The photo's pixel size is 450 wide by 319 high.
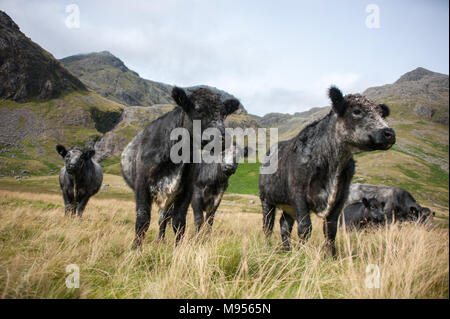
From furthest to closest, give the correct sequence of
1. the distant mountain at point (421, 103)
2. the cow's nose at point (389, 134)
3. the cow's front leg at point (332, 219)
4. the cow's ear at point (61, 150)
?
the distant mountain at point (421, 103)
the cow's ear at point (61, 150)
the cow's front leg at point (332, 219)
the cow's nose at point (389, 134)

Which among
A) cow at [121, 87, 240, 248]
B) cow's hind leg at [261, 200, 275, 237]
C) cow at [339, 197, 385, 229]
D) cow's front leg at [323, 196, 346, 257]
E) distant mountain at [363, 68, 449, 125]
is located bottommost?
cow at [339, 197, 385, 229]

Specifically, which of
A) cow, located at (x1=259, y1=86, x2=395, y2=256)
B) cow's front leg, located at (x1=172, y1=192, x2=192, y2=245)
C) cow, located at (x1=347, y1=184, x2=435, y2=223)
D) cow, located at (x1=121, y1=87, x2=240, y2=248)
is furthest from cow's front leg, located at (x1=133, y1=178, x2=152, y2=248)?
cow, located at (x1=347, y1=184, x2=435, y2=223)

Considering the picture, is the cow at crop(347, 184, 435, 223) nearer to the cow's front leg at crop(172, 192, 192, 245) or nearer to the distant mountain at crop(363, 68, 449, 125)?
the cow's front leg at crop(172, 192, 192, 245)

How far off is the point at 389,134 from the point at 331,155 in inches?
46.8

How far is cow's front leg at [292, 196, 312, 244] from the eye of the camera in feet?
14.8

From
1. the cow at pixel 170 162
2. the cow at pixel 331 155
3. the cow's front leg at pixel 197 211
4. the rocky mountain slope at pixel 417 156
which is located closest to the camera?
the cow at pixel 331 155

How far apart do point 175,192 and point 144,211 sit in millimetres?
682

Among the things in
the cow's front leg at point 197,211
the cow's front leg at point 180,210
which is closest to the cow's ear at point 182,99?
the cow's front leg at point 180,210

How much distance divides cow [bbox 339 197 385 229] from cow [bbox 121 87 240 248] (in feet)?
26.5

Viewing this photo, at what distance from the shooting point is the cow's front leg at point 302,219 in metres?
4.52

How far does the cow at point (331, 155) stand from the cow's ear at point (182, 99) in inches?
104

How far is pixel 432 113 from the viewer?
137 m

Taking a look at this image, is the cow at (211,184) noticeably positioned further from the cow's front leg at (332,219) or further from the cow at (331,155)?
the cow's front leg at (332,219)
